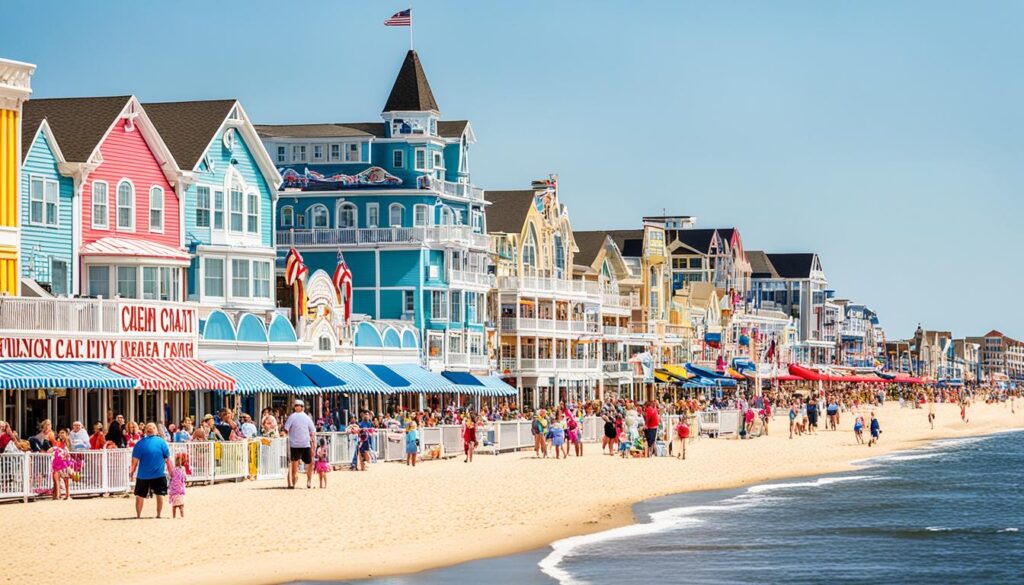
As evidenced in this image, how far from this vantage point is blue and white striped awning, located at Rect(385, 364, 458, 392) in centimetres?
6116

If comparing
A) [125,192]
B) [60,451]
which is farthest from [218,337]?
[60,451]

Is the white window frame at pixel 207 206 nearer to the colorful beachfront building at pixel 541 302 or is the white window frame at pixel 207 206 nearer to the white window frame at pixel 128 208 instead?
the white window frame at pixel 128 208

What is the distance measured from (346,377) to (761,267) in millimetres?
125484

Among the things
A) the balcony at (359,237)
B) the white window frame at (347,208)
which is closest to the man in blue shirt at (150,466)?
the balcony at (359,237)

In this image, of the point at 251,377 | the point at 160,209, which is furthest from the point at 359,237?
the point at 251,377

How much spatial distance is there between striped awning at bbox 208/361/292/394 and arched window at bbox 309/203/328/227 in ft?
76.4

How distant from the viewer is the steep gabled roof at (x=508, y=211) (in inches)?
3428

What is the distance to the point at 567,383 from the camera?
89562 millimetres

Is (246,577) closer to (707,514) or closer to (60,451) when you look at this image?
(60,451)

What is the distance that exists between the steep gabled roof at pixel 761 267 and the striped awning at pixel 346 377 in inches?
4752

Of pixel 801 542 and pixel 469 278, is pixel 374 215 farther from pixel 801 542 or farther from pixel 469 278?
pixel 801 542

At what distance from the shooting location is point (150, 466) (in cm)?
2958

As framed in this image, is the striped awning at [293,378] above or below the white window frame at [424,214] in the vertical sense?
below

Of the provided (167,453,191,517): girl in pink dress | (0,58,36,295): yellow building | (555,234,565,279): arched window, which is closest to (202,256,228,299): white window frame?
(0,58,36,295): yellow building
